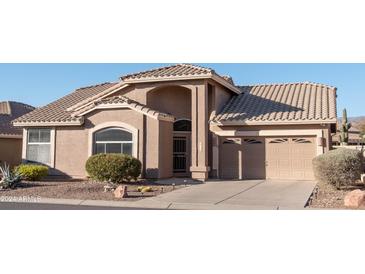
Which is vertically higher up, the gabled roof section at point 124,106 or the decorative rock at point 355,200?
the gabled roof section at point 124,106

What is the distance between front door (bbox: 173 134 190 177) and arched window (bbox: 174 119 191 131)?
1.28 feet

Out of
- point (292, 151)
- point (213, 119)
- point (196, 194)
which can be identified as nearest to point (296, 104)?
point (292, 151)

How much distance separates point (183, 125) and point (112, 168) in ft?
19.7

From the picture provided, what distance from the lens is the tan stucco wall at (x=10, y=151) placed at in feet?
93.1

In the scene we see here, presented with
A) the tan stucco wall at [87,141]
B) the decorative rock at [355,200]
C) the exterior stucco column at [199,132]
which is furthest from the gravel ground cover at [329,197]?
the tan stucco wall at [87,141]

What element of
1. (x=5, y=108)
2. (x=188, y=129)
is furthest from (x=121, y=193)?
(x=5, y=108)

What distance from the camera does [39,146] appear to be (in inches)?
899

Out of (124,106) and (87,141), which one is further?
(87,141)

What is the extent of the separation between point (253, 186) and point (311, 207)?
216 inches

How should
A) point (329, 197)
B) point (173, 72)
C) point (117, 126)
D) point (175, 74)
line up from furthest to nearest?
1. point (173, 72)
2. point (175, 74)
3. point (117, 126)
4. point (329, 197)

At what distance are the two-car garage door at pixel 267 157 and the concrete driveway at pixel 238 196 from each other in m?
2.30

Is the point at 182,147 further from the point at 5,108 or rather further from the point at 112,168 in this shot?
the point at 5,108

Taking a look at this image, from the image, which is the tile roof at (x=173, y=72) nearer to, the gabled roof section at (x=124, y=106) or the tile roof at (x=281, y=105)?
the gabled roof section at (x=124, y=106)

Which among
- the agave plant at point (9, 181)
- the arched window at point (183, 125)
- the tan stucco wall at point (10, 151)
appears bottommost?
the agave plant at point (9, 181)
